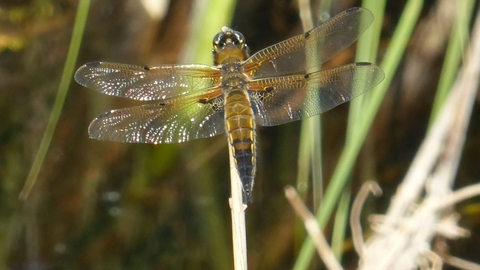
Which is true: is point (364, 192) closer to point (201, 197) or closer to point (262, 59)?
point (262, 59)

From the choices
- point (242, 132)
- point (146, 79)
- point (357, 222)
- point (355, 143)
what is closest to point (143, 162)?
point (146, 79)

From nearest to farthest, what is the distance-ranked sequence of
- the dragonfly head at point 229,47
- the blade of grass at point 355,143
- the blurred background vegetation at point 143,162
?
1. the blade of grass at point 355,143
2. the dragonfly head at point 229,47
3. the blurred background vegetation at point 143,162

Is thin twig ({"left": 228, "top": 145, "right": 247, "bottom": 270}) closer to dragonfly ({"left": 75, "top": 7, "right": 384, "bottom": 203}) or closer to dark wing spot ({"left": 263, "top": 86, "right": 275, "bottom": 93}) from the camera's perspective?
dragonfly ({"left": 75, "top": 7, "right": 384, "bottom": 203})

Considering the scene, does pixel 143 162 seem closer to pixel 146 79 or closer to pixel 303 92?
pixel 146 79

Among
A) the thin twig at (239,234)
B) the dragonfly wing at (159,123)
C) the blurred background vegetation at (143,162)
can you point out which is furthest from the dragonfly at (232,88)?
the blurred background vegetation at (143,162)

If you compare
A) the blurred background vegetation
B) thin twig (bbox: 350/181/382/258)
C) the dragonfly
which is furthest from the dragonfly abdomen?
the blurred background vegetation

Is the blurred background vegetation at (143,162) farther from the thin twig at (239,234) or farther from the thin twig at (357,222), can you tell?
the thin twig at (239,234)

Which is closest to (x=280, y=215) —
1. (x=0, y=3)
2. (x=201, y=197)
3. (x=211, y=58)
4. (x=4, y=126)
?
(x=201, y=197)
